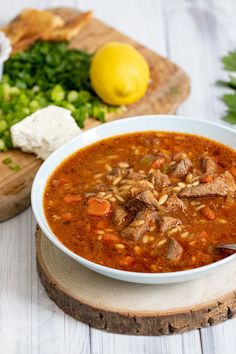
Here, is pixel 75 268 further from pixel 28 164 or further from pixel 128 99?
pixel 128 99

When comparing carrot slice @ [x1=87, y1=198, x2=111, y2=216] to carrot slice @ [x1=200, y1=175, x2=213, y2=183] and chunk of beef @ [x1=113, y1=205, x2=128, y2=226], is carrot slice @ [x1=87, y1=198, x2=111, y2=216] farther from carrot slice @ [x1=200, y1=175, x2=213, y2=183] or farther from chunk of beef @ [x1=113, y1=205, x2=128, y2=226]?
carrot slice @ [x1=200, y1=175, x2=213, y2=183]

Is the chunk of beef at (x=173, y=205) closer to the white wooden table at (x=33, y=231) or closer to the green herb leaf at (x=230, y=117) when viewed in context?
the white wooden table at (x=33, y=231)

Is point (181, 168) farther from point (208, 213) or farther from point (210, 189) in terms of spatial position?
point (208, 213)

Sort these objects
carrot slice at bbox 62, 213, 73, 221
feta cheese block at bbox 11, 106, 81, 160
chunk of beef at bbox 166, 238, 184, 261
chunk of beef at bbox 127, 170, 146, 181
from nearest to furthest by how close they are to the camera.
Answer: chunk of beef at bbox 166, 238, 184, 261 < carrot slice at bbox 62, 213, 73, 221 < chunk of beef at bbox 127, 170, 146, 181 < feta cheese block at bbox 11, 106, 81, 160

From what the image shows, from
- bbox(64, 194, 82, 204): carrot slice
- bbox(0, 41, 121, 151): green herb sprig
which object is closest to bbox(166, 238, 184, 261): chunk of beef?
Result: bbox(64, 194, 82, 204): carrot slice

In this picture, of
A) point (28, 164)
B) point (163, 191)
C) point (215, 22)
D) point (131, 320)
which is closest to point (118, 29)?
point (215, 22)
